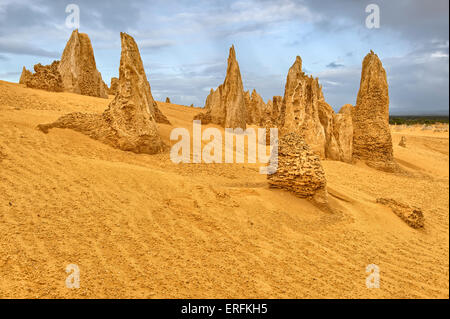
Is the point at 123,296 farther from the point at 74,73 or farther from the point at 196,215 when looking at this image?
the point at 74,73

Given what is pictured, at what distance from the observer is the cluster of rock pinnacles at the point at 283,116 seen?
6.08 m

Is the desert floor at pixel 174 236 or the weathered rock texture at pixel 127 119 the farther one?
the weathered rock texture at pixel 127 119

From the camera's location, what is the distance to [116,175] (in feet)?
17.7

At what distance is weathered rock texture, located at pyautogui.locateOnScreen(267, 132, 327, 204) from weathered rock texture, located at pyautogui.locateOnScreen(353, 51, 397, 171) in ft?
24.8

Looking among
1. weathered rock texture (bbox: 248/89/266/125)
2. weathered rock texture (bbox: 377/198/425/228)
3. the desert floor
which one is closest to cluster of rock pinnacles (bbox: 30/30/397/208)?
the desert floor

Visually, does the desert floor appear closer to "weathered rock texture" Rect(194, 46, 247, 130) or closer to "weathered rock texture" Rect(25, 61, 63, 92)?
"weathered rock texture" Rect(25, 61, 63, 92)

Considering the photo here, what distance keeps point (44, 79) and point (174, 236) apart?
13.2 metres

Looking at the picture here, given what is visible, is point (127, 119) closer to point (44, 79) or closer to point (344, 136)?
point (344, 136)

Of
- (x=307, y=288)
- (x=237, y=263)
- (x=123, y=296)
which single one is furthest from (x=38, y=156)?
(x=307, y=288)

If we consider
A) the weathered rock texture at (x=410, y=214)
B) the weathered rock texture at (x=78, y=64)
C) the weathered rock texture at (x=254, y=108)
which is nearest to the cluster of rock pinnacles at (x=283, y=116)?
the weathered rock texture at (x=78, y=64)

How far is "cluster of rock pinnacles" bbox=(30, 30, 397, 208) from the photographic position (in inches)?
239

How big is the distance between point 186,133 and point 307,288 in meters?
7.57

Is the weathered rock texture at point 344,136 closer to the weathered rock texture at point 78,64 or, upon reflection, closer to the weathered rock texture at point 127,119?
the weathered rock texture at point 127,119

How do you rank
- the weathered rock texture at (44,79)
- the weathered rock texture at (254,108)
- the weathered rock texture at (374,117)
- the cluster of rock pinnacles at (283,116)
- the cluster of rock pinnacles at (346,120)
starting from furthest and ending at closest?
the weathered rock texture at (254,108) < the weathered rock texture at (44,79) < the weathered rock texture at (374,117) < the cluster of rock pinnacles at (346,120) < the cluster of rock pinnacles at (283,116)
